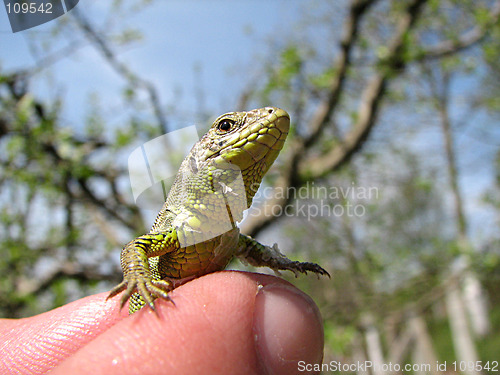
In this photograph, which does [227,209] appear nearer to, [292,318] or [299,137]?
[292,318]

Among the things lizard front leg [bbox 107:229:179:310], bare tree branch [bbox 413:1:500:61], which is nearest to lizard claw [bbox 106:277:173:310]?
lizard front leg [bbox 107:229:179:310]

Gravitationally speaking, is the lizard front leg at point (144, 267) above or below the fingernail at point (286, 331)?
above

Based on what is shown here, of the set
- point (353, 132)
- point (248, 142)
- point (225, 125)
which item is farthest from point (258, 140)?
point (353, 132)

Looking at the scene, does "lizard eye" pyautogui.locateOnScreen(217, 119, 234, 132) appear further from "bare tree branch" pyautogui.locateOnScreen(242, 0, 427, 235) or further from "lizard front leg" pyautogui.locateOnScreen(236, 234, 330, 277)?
"bare tree branch" pyautogui.locateOnScreen(242, 0, 427, 235)

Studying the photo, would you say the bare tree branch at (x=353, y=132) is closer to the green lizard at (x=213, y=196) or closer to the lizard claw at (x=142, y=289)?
the green lizard at (x=213, y=196)

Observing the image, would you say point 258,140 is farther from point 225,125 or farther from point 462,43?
point 462,43

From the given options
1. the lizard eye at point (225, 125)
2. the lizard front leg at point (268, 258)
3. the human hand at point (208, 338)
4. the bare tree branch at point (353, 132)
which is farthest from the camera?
the bare tree branch at point (353, 132)

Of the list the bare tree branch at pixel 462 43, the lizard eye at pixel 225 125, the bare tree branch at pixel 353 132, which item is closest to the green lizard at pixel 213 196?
the lizard eye at pixel 225 125
